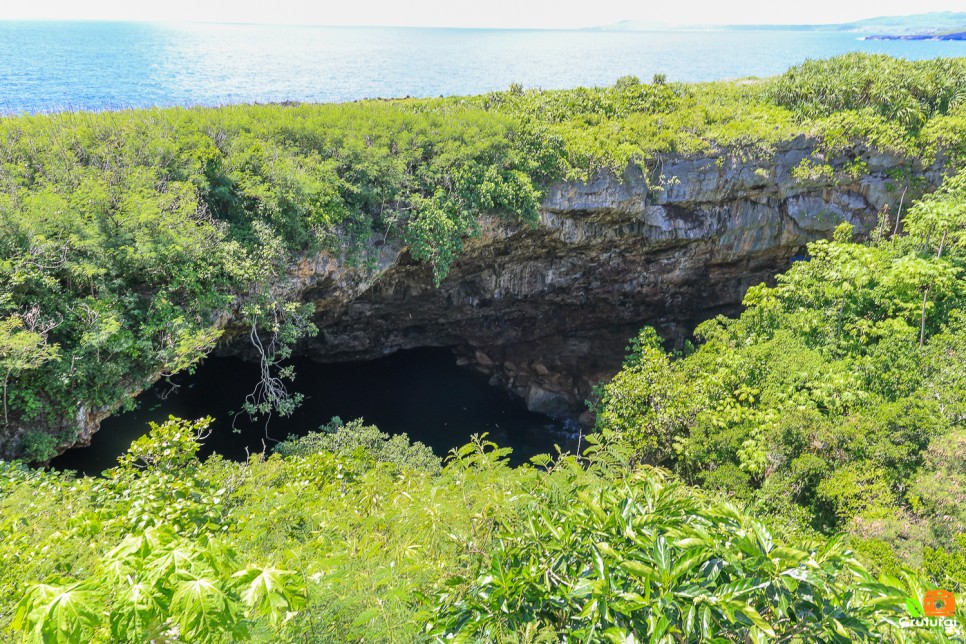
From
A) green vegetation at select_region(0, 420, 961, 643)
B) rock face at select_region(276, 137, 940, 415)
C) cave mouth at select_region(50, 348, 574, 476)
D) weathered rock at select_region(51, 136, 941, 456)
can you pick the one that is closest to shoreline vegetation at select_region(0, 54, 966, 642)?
green vegetation at select_region(0, 420, 961, 643)

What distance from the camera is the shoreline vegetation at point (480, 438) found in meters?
2.93

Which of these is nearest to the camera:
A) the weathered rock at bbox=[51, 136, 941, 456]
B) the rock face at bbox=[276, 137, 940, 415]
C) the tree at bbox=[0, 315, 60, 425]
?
the tree at bbox=[0, 315, 60, 425]

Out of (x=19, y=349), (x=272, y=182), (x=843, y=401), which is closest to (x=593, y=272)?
(x=843, y=401)

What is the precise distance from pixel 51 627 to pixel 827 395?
13.1 meters

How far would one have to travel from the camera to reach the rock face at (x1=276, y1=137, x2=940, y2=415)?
17.0 meters

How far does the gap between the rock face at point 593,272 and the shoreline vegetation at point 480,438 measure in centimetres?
78

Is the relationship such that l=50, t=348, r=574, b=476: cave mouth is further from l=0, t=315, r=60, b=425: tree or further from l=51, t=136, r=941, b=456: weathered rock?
l=0, t=315, r=60, b=425: tree

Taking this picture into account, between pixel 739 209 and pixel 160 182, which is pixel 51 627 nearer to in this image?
pixel 160 182

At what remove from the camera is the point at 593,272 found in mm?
19984

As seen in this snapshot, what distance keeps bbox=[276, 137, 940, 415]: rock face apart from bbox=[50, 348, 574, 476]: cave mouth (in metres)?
0.80

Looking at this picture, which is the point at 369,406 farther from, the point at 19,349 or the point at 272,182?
the point at 19,349

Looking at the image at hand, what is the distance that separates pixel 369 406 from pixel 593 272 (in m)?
10.2

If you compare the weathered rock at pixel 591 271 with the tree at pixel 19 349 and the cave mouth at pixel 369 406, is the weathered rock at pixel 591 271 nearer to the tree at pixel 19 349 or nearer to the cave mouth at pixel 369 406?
the cave mouth at pixel 369 406

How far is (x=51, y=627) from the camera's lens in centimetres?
220
